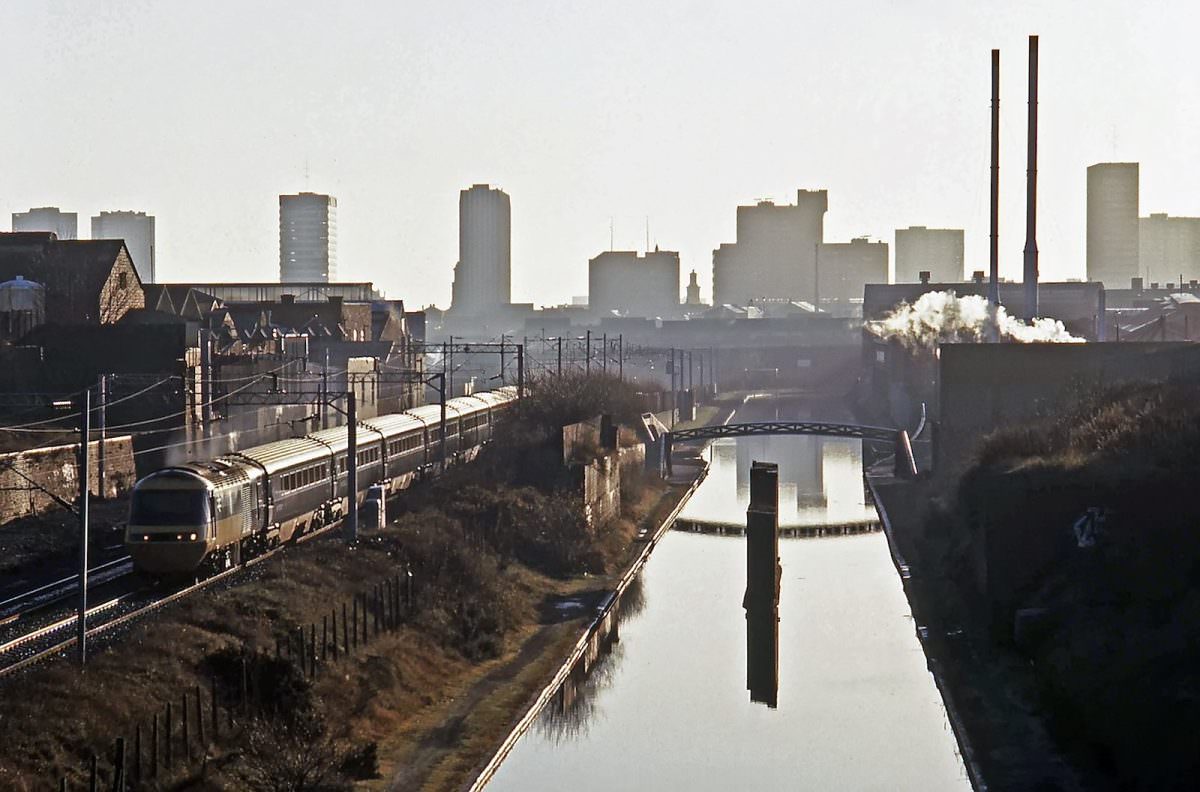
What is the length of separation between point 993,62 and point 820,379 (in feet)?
326

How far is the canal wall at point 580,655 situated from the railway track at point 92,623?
765 cm

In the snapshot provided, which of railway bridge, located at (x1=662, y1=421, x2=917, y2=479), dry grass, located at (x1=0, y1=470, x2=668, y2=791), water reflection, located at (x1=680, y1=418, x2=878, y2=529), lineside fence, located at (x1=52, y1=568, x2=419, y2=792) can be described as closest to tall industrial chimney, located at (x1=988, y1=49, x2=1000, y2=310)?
railway bridge, located at (x1=662, y1=421, x2=917, y2=479)

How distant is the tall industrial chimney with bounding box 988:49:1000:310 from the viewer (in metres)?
86.7

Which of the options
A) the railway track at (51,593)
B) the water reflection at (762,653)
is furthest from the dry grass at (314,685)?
the water reflection at (762,653)

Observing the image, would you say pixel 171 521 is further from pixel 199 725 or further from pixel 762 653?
pixel 762 653

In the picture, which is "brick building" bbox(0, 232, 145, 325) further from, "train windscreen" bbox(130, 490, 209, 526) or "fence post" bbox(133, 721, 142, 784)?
"fence post" bbox(133, 721, 142, 784)

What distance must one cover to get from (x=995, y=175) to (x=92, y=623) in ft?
211

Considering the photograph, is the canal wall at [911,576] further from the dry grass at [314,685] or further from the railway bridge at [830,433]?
the dry grass at [314,685]

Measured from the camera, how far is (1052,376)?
6556cm

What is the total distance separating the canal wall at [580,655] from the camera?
31812 mm

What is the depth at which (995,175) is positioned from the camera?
87812mm

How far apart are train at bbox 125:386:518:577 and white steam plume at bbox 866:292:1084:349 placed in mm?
34307

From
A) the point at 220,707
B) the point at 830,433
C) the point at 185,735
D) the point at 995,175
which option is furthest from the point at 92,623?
the point at 995,175

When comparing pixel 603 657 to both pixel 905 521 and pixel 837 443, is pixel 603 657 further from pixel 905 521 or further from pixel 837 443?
pixel 837 443
